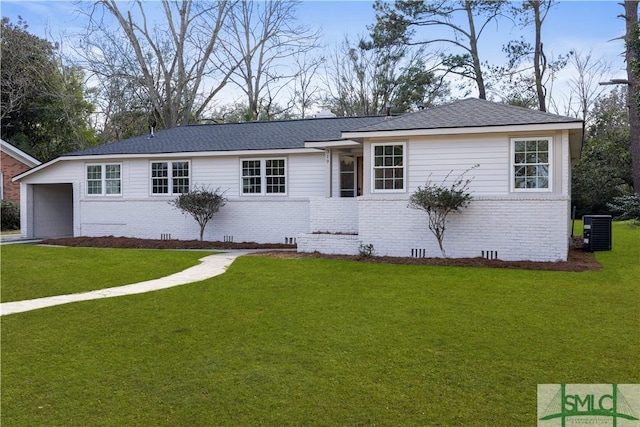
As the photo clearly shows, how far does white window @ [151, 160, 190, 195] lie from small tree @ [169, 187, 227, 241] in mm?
928

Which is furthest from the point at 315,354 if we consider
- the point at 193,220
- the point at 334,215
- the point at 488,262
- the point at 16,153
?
the point at 16,153

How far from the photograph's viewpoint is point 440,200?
13742 mm

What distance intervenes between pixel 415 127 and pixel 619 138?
2247cm

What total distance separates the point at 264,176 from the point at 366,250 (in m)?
5.46

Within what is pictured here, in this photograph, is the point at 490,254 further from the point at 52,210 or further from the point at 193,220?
the point at 52,210

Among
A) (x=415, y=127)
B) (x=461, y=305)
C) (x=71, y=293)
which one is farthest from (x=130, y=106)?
(x=461, y=305)

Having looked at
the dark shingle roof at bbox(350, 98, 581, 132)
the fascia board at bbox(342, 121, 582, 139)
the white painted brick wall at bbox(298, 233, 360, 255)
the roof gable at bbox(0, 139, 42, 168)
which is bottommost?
the white painted brick wall at bbox(298, 233, 360, 255)

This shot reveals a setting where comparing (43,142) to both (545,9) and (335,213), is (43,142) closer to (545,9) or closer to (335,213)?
(335,213)

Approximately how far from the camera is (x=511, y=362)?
5742mm

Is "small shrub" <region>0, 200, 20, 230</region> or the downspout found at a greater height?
the downspout

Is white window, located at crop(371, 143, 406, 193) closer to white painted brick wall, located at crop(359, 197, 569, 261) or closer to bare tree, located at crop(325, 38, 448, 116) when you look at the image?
white painted brick wall, located at crop(359, 197, 569, 261)

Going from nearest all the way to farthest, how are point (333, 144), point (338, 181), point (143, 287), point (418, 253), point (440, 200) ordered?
point (143, 287) → point (440, 200) → point (418, 253) → point (333, 144) → point (338, 181)

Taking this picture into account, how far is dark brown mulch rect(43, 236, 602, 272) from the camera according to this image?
13.0 meters

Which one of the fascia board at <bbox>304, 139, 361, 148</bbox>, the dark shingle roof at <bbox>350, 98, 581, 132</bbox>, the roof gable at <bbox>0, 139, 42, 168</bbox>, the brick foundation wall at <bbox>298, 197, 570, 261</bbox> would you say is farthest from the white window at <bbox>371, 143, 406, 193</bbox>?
the roof gable at <bbox>0, 139, 42, 168</bbox>
